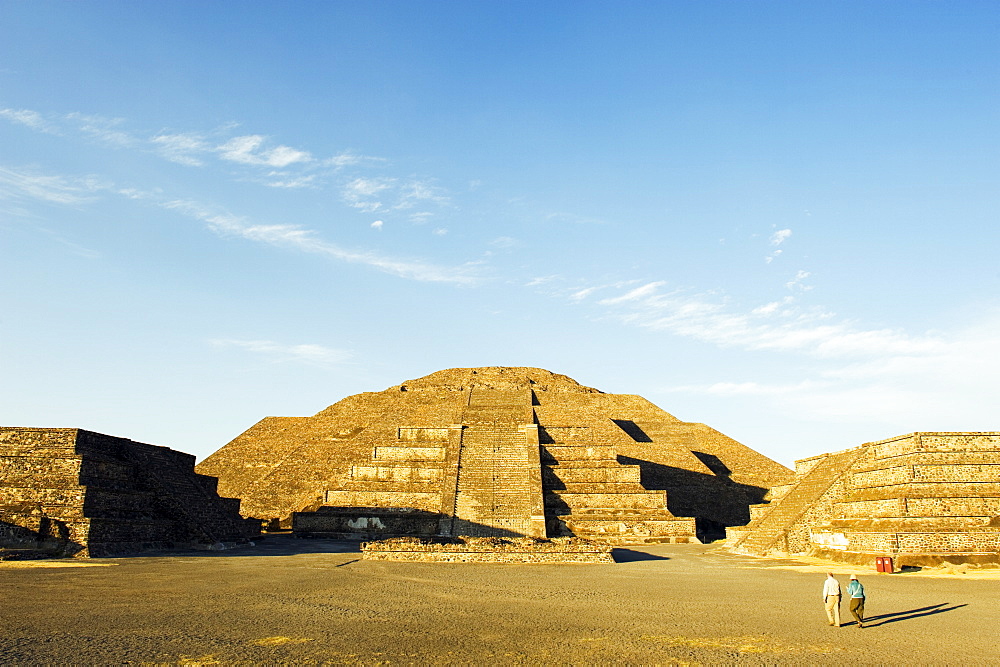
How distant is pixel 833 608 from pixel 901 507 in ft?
35.8

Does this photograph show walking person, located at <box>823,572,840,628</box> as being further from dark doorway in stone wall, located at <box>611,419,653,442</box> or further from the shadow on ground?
dark doorway in stone wall, located at <box>611,419,653,442</box>

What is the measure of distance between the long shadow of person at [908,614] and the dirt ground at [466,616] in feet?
0.16

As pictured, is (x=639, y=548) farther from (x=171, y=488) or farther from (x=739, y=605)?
(x=171, y=488)

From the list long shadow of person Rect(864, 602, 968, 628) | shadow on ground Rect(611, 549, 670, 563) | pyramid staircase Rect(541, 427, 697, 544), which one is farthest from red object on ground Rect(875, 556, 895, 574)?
pyramid staircase Rect(541, 427, 697, 544)

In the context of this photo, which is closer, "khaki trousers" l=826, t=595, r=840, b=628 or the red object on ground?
"khaki trousers" l=826, t=595, r=840, b=628

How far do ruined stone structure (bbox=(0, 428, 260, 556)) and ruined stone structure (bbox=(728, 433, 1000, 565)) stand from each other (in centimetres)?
1836

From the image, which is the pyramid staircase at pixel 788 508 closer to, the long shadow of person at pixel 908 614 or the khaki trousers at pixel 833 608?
the long shadow of person at pixel 908 614

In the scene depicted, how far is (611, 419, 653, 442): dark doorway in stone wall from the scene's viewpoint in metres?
46.2

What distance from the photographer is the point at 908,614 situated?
1126 centimetres

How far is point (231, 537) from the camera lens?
933 inches

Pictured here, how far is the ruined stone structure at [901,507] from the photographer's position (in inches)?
714

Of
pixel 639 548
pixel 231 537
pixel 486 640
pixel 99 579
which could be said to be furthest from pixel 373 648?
pixel 639 548

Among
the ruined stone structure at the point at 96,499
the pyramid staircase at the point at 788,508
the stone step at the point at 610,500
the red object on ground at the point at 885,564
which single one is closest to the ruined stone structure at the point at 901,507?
the pyramid staircase at the point at 788,508

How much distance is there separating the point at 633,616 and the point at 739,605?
243cm
